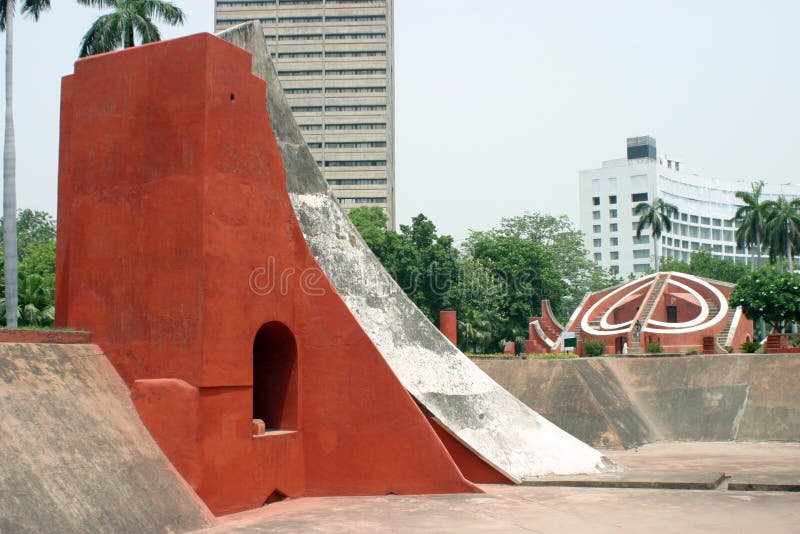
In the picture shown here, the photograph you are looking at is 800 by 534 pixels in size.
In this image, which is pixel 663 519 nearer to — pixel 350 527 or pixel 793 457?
pixel 350 527

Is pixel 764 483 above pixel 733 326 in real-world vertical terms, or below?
below

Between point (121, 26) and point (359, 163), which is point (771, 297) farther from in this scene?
point (359, 163)

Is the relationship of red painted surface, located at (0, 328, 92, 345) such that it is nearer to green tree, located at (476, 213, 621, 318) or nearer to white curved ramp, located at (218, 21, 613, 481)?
white curved ramp, located at (218, 21, 613, 481)

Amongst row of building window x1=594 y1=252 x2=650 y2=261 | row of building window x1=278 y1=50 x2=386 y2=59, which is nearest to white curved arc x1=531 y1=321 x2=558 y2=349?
row of building window x1=278 y1=50 x2=386 y2=59

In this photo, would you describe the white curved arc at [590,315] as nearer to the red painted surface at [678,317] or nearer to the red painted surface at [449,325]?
the red painted surface at [678,317]

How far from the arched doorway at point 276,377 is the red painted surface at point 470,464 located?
2.48 m

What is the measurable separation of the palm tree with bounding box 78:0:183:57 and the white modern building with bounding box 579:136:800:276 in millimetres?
69684

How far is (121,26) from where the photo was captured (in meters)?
21.9

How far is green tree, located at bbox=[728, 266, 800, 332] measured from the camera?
27.7m

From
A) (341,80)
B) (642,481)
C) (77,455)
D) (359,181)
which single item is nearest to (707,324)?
(642,481)

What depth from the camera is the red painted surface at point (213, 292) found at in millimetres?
11094

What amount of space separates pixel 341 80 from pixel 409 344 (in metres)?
64.7

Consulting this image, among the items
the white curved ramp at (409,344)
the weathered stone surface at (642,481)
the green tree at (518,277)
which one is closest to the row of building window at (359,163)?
the green tree at (518,277)

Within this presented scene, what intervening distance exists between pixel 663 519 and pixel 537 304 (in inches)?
1222
